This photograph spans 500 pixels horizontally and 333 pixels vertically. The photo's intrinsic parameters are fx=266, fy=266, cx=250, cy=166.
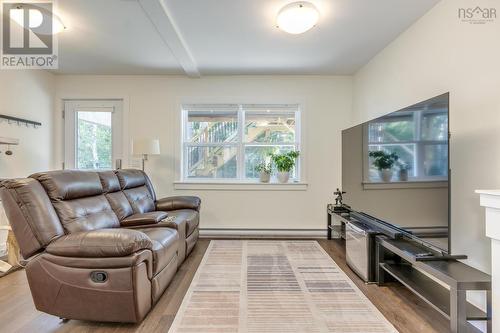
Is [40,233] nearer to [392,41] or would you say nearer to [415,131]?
[415,131]

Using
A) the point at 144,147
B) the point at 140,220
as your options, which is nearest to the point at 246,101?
the point at 144,147

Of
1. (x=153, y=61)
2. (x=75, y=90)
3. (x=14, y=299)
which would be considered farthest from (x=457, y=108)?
(x=75, y=90)

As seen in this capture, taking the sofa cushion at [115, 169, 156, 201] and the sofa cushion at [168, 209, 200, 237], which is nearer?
the sofa cushion at [168, 209, 200, 237]

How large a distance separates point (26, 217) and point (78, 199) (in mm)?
468

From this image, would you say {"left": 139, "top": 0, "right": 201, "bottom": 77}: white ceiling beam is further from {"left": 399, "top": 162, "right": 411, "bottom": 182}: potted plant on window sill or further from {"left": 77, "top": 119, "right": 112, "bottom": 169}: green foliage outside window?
{"left": 399, "top": 162, "right": 411, "bottom": 182}: potted plant on window sill

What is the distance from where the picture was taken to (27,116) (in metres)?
3.58

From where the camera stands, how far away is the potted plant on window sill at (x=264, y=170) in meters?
4.13

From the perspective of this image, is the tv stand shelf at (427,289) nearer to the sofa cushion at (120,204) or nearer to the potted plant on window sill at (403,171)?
the potted plant on window sill at (403,171)

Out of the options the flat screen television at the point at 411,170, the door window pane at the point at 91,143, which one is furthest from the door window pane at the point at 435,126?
the door window pane at the point at 91,143

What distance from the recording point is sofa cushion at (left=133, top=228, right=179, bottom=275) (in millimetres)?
1932

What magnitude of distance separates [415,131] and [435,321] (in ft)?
4.46

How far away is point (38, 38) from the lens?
2.96m

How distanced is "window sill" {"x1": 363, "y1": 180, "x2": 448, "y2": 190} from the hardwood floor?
2.95 feet

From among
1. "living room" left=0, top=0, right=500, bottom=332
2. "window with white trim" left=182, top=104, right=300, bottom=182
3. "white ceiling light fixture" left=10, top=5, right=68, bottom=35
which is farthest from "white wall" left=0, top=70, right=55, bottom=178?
"window with white trim" left=182, top=104, right=300, bottom=182
